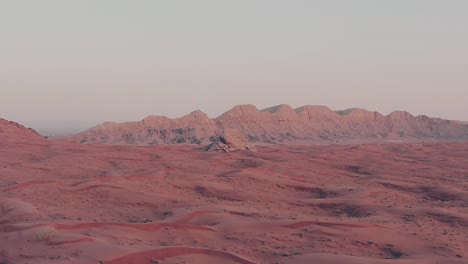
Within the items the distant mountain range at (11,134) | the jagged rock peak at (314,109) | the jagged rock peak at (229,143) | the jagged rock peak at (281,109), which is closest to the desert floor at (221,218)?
the distant mountain range at (11,134)

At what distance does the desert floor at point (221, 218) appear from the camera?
23.3 feet

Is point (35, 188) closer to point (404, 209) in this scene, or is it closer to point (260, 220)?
point (260, 220)

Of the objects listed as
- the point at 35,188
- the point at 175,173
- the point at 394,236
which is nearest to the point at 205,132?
the point at 175,173

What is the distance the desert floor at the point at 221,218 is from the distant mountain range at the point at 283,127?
123 feet

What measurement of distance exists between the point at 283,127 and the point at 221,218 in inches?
2831

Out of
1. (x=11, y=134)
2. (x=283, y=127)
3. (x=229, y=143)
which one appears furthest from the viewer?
(x=283, y=127)

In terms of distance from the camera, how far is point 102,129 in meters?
65.0

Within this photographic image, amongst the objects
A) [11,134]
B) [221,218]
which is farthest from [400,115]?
[221,218]

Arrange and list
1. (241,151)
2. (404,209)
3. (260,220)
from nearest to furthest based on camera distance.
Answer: (260,220) → (404,209) → (241,151)

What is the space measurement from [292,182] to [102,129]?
53.1 meters

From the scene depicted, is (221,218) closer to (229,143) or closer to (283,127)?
(229,143)

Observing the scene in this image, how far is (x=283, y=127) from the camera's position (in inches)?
3191

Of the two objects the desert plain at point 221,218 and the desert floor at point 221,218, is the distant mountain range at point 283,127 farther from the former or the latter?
the desert floor at point 221,218

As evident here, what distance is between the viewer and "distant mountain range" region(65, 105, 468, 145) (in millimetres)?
64250
